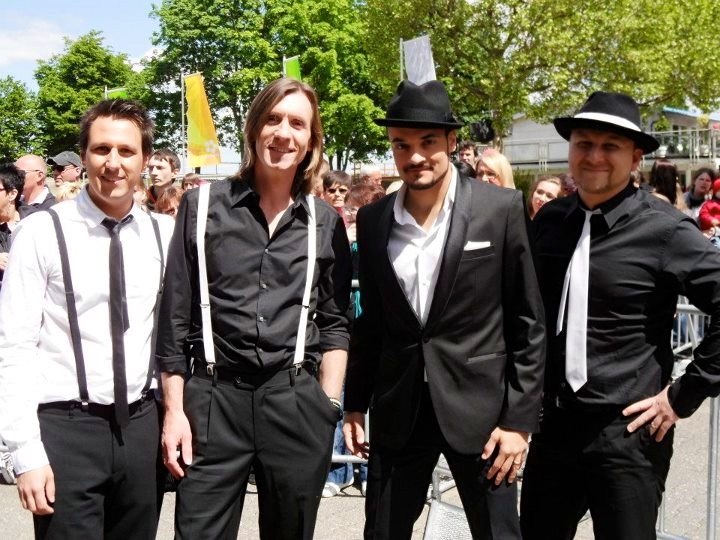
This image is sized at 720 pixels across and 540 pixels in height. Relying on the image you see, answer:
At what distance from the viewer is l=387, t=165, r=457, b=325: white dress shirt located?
2998 mm

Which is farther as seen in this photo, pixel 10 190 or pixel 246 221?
pixel 10 190

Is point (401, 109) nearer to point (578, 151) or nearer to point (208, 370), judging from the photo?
point (578, 151)

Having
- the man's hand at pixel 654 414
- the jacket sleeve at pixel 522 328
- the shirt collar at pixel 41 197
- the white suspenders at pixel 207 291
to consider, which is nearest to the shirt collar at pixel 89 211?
the white suspenders at pixel 207 291

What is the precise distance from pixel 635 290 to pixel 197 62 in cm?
5244

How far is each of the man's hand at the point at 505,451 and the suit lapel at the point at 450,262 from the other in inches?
19.1

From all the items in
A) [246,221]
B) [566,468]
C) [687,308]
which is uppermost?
[246,221]

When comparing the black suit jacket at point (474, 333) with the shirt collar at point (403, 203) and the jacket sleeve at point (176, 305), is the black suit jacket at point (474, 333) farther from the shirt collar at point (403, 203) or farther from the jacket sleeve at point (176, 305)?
the jacket sleeve at point (176, 305)

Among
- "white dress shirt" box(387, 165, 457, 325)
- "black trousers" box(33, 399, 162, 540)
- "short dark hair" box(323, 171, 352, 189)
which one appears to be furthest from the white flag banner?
"black trousers" box(33, 399, 162, 540)

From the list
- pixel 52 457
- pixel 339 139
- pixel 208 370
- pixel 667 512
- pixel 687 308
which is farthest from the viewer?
pixel 339 139

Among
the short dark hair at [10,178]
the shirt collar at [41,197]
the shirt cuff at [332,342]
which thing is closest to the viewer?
the shirt cuff at [332,342]

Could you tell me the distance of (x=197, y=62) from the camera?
5222cm

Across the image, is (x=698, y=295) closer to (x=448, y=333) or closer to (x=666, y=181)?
(x=448, y=333)

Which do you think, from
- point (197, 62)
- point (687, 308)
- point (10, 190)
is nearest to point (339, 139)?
point (197, 62)

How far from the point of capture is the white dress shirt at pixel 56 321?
2738 mm
